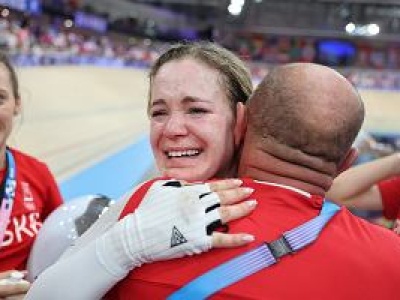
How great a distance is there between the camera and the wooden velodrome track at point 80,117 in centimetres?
584

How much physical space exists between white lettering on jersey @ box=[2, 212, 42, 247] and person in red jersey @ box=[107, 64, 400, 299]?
0.95 meters

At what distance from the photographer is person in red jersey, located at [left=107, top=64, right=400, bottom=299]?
971 mm

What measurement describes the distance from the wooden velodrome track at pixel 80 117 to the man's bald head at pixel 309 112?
1.10 m

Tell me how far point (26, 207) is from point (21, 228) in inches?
3.5

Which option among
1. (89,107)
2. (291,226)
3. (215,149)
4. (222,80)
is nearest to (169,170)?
(215,149)

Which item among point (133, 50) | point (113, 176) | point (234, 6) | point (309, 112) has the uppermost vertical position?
point (234, 6)

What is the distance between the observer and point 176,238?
0.98 m

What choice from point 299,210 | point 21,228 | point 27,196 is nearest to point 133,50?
point 27,196

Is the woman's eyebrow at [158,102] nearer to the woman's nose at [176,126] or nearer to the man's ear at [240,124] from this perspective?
the woman's nose at [176,126]

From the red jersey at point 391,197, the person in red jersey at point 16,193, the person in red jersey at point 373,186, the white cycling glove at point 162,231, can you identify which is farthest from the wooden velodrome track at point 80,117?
the white cycling glove at point 162,231

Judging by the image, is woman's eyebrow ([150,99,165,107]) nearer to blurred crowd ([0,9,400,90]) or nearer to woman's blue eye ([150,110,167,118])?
woman's blue eye ([150,110,167,118])

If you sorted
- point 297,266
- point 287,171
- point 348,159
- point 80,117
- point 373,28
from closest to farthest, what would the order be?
point 297,266, point 287,171, point 348,159, point 80,117, point 373,28

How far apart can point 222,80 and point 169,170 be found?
0.26 meters

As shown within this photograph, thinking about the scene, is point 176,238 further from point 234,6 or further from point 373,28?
point 373,28
